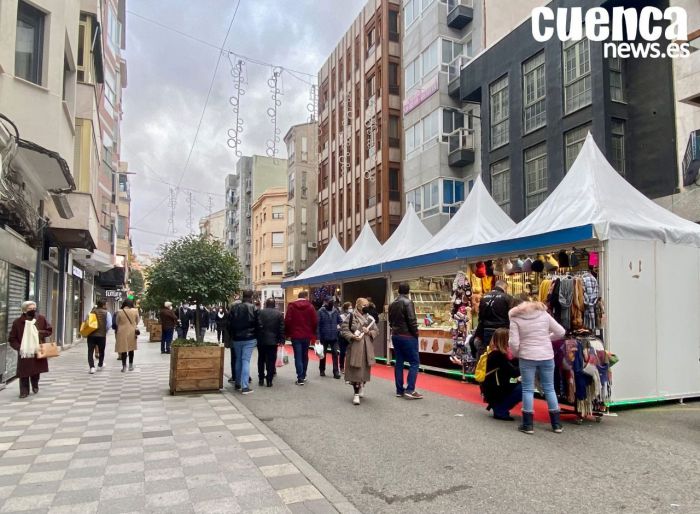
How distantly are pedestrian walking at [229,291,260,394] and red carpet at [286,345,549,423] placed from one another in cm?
315

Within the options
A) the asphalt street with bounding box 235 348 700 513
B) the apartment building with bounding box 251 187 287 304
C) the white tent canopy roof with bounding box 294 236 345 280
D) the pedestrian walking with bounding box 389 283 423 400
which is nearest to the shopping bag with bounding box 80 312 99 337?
the asphalt street with bounding box 235 348 700 513

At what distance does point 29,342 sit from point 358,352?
550 centimetres

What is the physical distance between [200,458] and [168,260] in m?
6.91

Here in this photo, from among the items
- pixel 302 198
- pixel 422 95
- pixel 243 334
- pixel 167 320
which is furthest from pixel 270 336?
pixel 302 198

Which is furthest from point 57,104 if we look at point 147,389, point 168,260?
point 147,389

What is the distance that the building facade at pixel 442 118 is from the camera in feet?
86.4

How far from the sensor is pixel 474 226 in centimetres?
1241

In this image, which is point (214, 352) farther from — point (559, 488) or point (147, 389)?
point (559, 488)

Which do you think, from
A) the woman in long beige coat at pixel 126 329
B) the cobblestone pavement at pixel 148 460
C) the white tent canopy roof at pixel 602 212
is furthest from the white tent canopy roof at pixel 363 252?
the cobblestone pavement at pixel 148 460

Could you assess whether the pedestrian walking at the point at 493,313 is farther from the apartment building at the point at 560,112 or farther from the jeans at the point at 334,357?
the apartment building at the point at 560,112

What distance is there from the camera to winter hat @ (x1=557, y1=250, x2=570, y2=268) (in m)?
8.57

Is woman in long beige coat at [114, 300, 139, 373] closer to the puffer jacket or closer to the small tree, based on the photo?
the small tree

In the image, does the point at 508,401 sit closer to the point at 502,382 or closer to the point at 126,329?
the point at 502,382

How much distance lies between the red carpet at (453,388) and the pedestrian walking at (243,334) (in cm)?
315
